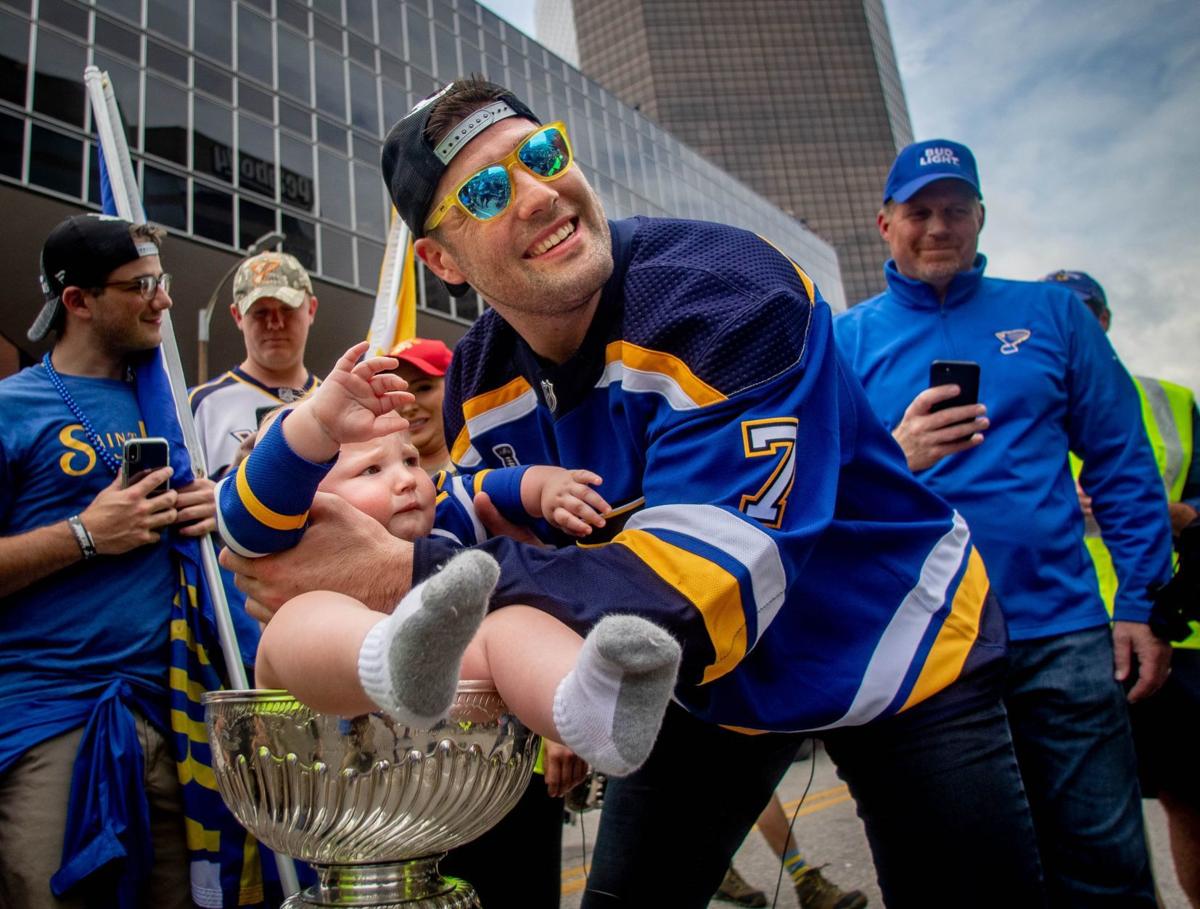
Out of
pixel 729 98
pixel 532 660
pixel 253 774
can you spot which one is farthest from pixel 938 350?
pixel 729 98

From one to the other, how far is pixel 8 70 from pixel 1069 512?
19367mm

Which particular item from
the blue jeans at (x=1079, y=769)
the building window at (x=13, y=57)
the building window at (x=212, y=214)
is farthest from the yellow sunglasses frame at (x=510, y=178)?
the building window at (x=212, y=214)

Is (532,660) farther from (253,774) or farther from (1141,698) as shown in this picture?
(1141,698)

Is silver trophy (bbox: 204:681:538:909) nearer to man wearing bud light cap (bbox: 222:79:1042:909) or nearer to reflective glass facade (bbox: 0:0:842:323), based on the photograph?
man wearing bud light cap (bbox: 222:79:1042:909)

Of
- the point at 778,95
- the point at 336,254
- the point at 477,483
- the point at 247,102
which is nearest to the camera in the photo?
the point at 477,483

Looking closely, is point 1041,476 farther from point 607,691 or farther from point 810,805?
point 810,805

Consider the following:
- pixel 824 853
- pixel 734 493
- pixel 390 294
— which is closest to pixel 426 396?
pixel 390 294

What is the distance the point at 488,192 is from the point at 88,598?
5.08ft

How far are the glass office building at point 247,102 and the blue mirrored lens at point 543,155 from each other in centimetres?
1790

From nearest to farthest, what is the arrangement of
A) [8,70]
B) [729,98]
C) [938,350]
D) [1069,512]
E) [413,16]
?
[1069,512] → [938,350] → [8,70] → [413,16] → [729,98]

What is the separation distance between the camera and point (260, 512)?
1.28 meters

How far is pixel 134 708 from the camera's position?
2.31 metres

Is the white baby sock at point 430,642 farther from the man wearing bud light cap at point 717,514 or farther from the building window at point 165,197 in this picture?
the building window at point 165,197

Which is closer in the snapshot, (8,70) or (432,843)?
(432,843)
